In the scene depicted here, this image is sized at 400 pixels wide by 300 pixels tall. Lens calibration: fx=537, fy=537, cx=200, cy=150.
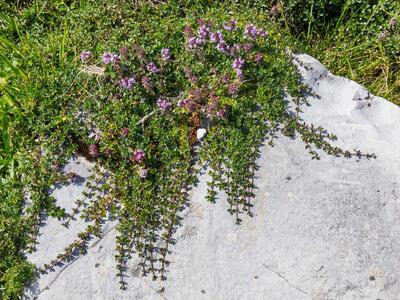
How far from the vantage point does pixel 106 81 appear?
430 cm

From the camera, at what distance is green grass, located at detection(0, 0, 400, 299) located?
12.9 ft

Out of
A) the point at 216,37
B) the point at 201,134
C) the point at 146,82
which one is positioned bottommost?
the point at 201,134

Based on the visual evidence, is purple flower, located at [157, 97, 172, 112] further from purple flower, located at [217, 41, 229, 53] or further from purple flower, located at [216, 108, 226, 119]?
purple flower, located at [217, 41, 229, 53]

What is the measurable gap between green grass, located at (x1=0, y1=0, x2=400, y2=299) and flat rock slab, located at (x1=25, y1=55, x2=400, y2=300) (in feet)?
0.46

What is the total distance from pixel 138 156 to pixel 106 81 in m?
0.75

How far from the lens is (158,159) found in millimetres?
4012

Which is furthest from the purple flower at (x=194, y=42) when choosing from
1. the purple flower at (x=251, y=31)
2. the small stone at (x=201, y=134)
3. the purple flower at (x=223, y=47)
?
the small stone at (x=201, y=134)

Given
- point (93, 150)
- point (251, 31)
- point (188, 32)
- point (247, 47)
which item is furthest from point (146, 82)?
point (251, 31)

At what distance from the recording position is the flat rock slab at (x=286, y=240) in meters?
3.59

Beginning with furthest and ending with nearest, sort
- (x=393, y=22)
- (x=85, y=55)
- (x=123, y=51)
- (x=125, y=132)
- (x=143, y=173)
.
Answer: (x=393, y=22) < (x=85, y=55) < (x=123, y=51) < (x=125, y=132) < (x=143, y=173)

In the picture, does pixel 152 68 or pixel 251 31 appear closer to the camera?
pixel 152 68

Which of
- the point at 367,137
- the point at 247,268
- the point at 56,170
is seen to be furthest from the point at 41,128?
the point at 367,137

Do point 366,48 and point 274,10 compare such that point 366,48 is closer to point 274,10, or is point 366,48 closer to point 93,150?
point 274,10

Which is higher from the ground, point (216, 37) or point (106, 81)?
point (216, 37)
